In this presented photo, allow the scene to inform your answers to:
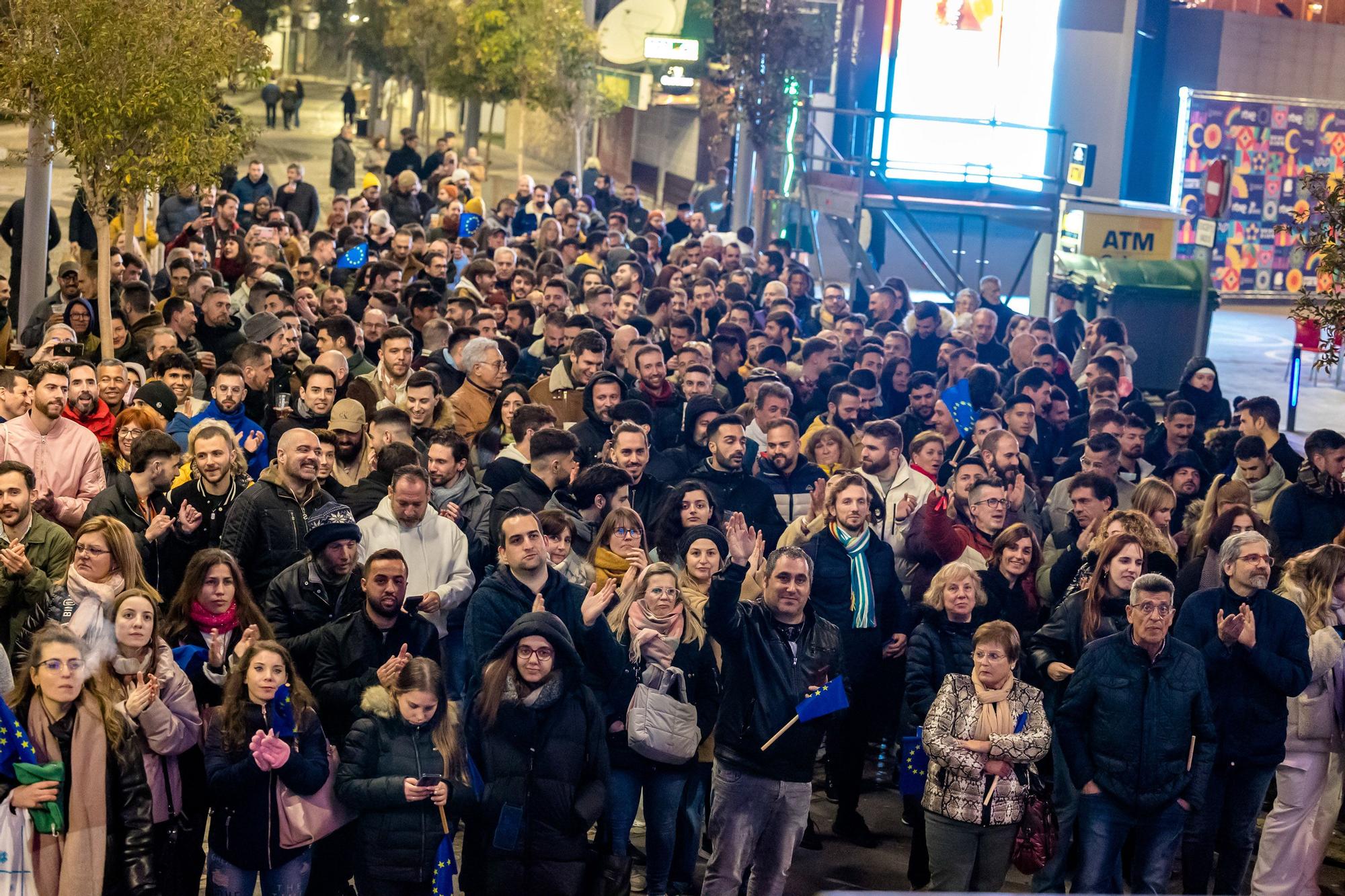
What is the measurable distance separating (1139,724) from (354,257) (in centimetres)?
1068

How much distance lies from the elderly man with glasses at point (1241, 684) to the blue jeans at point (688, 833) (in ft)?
7.11

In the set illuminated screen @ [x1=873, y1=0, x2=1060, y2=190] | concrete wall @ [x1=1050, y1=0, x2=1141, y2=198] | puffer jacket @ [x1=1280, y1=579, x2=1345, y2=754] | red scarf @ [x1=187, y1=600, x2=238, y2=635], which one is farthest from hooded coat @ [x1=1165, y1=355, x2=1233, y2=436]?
concrete wall @ [x1=1050, y1=0, x2=1141, y2=198]

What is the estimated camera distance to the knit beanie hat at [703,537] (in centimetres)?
738

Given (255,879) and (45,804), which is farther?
(255,879)

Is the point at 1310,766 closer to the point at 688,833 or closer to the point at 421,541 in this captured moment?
the point at 688,833

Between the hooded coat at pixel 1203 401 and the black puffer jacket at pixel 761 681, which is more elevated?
the hooded coat at pixel 1203 401

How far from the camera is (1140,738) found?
6844mm

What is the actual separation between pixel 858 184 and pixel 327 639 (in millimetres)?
16960

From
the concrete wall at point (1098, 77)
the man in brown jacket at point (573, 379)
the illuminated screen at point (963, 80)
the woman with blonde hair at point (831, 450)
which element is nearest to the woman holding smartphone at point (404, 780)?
the woman with blonde hair at point (831, 450)

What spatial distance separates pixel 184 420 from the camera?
956 cm

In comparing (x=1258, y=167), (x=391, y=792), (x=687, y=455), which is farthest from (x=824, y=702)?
(x=1258, y=167)

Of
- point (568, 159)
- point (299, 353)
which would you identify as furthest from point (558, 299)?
point (568, 159)

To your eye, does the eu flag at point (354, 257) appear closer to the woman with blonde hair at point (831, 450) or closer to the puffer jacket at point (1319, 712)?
the woman with blonde hair at point (831, 450)

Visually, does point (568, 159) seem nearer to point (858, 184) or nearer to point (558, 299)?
point (858, 184)
